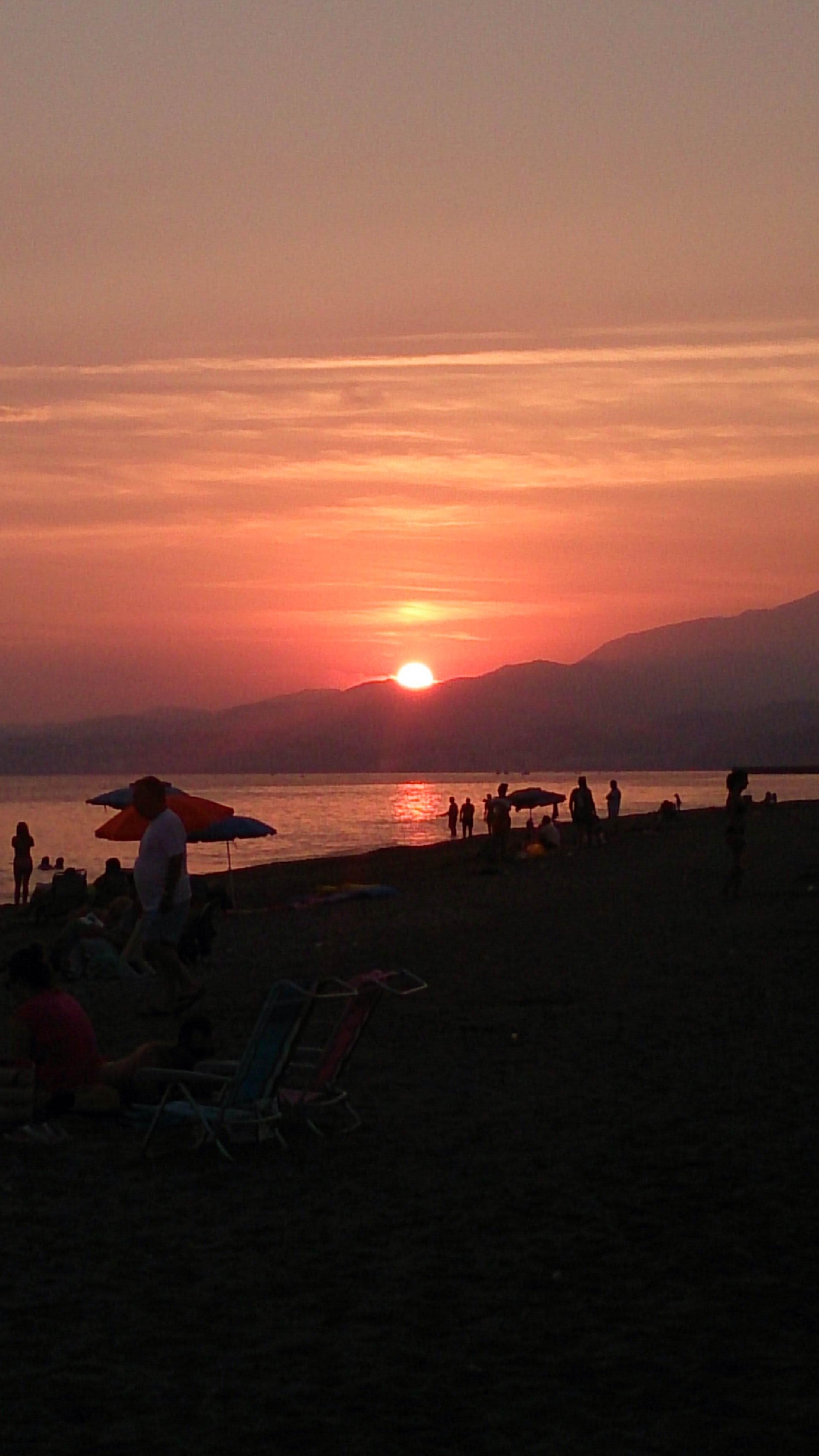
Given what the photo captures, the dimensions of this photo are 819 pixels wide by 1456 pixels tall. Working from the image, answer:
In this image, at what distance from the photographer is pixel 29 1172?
26.5 feet

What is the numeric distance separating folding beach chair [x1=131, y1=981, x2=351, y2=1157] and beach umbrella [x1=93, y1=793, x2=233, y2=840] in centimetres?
1207

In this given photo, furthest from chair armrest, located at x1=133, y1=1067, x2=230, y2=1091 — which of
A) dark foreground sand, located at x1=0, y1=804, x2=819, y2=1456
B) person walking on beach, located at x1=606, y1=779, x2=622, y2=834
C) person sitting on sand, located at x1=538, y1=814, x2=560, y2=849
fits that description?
person walking on beach, located at x1=606, y1=779, x2=622, y2=834

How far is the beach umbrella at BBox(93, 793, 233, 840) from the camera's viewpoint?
2103 centimetres

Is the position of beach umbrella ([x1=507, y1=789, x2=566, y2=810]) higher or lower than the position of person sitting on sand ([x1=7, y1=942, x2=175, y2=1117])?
higher

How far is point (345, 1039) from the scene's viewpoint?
9.21 meters

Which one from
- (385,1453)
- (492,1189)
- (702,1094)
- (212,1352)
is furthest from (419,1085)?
(385,1453)

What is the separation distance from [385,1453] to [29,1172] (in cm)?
393

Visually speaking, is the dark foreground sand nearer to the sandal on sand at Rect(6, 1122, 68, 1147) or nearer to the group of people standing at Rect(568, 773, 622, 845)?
the sandal on sand at Rect(6, 1122, 68, 1147)

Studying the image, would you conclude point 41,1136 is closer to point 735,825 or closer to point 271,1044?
point 271,1044

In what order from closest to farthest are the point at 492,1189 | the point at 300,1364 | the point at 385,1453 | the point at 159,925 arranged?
the point at 385,1453 → the point at 300,1364 → the point at 492,1189 → the point at 159,925

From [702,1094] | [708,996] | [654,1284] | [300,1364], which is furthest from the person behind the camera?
[708,996]

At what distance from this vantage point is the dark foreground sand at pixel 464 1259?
479 cm

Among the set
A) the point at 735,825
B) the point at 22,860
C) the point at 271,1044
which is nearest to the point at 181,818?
the point at 735,825

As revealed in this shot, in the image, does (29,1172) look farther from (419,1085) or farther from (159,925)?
(159,925)
